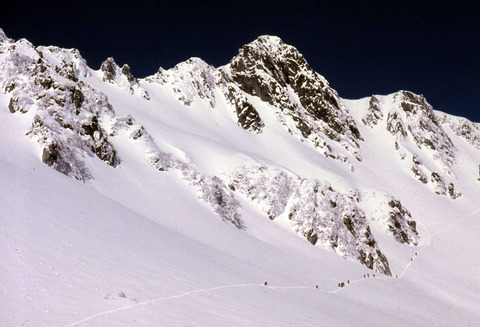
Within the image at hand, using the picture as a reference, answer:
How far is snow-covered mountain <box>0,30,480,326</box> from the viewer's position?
1166 cm

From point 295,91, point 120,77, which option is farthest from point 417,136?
point 120,77

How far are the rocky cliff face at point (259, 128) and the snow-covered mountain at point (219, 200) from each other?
11.1 inches

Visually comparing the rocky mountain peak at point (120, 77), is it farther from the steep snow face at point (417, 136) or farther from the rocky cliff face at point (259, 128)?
the steep snow face at point (417, 136)

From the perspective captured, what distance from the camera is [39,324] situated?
768cm

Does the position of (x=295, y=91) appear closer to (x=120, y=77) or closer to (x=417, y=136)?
(x=417, y=136)

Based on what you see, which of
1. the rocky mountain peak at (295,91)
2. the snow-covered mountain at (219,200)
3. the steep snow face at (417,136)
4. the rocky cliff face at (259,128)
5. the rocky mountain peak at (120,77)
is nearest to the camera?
the snow-covered mountain at (219,200)

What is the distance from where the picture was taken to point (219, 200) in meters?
43.2

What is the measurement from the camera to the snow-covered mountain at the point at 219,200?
38.2ft

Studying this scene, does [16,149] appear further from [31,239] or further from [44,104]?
[31,239]

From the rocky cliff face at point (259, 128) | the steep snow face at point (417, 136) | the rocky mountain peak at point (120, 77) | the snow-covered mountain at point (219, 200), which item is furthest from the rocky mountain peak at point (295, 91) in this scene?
the rocky mountain peak at point (120, 77)

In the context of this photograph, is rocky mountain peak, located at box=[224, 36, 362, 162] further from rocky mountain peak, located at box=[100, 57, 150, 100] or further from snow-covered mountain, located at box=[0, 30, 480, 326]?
rocky mountain peak, located at box=[100, 57, 150, 100]

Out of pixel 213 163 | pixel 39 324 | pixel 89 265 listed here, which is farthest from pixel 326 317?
pixel 213 163

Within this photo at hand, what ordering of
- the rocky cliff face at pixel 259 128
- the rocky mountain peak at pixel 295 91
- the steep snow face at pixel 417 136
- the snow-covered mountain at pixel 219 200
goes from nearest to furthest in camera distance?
the snow-covered mountain at pixel 219 200 → the rocky cliff face at pixel 259 128 → the rocky mountain peak at pixel 295 91 → the steep snow face at pixel 417 136

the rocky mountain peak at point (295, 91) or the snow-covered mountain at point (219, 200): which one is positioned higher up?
the rocky mountain peak at point (295, 91)
